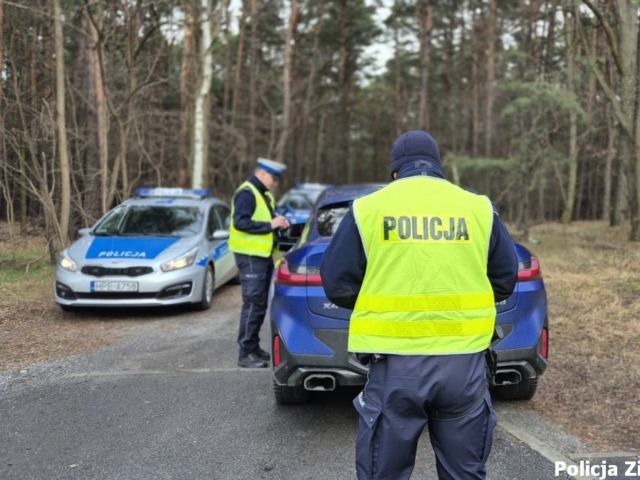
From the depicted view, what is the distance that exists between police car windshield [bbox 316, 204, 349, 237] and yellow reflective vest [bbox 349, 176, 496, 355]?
2.21 meters

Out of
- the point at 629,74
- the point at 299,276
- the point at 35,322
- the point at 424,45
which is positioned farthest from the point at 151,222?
the point at 424,45

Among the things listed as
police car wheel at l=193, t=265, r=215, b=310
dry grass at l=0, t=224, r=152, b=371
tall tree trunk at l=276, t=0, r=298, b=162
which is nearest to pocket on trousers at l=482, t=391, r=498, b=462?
dry grass at l=0, t=224, r=152, b=371

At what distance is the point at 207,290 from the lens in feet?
25.5

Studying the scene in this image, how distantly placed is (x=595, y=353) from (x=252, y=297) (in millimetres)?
3324

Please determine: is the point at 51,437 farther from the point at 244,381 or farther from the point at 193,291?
the point at 193,291

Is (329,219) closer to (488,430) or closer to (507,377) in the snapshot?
(507,377)

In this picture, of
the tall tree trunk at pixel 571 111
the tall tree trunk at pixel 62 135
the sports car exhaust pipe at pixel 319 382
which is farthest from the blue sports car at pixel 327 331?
the tall tree trunk at pixel 571 111

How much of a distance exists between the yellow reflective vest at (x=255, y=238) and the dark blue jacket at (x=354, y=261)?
2957 mm

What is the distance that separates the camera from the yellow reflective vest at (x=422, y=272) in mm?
1975

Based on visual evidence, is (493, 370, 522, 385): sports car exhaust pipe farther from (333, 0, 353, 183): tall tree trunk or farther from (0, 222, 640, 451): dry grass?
(333, 0, 353, 183): tall tree trunk

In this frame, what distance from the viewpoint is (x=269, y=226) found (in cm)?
498

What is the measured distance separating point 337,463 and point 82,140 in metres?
9.63

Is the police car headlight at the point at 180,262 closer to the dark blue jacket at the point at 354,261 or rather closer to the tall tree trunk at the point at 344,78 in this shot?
the dark blue jacket at the point at 354,261

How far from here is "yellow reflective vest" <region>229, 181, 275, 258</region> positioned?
505 cm
